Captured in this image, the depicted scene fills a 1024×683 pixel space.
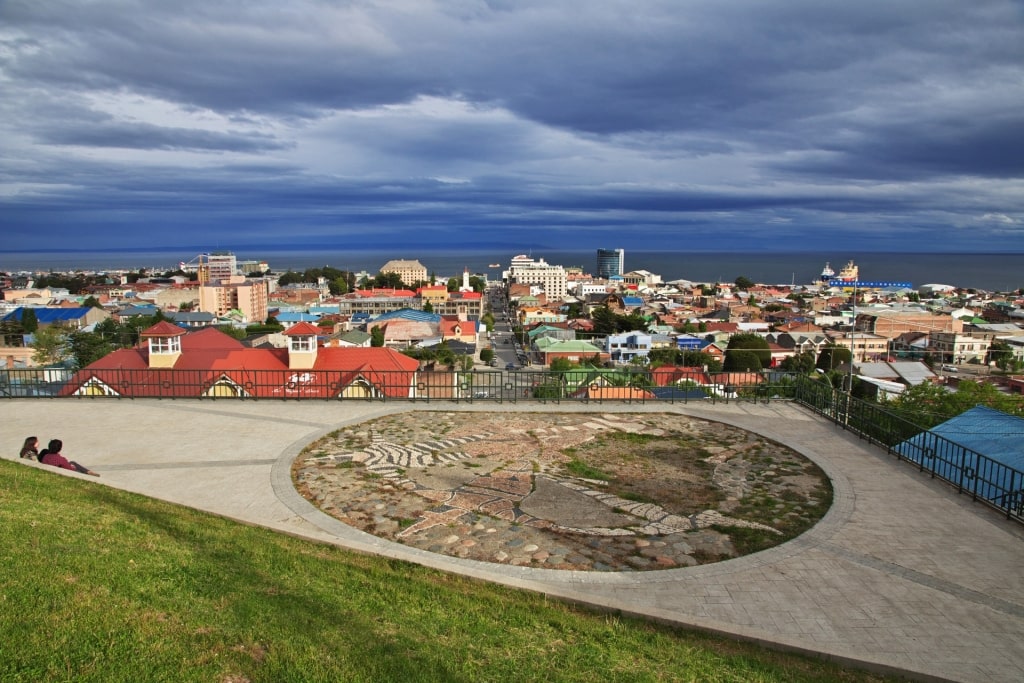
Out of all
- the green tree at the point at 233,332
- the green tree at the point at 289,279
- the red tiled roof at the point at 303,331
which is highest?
the red tiled roof at the point at 303,331

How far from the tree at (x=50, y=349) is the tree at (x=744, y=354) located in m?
52.7

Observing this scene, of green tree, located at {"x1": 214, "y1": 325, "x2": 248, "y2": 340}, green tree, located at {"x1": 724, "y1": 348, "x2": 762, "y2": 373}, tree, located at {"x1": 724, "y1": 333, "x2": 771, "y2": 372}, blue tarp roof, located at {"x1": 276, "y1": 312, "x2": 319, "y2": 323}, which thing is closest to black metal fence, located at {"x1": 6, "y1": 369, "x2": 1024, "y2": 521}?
tree, located at {"x1": 724, "y1": 333, "x2": 771, "y2": 372}

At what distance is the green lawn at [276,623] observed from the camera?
3896 mm

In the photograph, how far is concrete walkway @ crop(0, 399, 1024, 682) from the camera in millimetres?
5156

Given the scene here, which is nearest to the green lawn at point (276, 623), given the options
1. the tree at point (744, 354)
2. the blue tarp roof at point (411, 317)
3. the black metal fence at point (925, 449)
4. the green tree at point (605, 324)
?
the black metal fence at point (925, 449)

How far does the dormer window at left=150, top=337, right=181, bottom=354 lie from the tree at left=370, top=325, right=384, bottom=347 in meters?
41.9

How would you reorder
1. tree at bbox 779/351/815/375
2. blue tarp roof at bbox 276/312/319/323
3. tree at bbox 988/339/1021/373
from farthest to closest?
blue tarp roof at bbox 276/312/319/323, tree at bbox 988/339/1021/373, tree at bbox 779/351/815/375

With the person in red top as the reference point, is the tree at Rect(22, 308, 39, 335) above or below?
below

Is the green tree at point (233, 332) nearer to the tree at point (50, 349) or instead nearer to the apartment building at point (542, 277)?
the tree at point (50, 349)

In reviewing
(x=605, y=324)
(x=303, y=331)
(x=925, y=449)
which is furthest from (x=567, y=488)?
(x=605, y=324)

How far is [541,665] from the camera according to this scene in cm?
439

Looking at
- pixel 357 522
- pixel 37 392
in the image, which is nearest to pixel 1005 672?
pixel 357 522

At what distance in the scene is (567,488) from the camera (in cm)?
855

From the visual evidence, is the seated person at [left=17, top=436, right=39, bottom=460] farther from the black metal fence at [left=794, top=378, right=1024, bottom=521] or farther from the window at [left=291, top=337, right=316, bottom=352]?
the window at [left=291, top=337, right=316, bottom=352]
